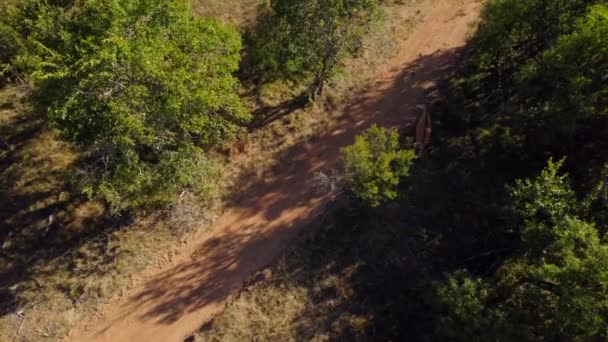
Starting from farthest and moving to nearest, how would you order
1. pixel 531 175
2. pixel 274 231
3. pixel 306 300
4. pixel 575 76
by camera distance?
1. pixel 274 231
2. pixel 531 175
3. pixel 306 300
4. pixel 575 76

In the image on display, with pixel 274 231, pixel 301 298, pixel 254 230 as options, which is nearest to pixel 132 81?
pixel 254 230

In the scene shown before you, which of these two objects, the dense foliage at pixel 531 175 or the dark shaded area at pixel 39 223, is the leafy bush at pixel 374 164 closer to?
the dense foliage at pixel 531 175

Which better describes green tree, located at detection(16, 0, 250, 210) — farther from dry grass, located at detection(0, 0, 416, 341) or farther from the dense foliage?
the dense foliage

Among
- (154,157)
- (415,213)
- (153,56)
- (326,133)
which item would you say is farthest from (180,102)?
(415,213)

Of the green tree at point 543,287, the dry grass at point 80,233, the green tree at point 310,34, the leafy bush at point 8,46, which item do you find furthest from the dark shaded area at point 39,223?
the green tree at point 543,287

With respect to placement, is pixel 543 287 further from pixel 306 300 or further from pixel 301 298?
pixel 301 298

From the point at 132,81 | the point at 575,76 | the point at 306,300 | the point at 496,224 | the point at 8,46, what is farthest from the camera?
the point at 8,46

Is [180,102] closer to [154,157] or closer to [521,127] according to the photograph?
[154,157]
